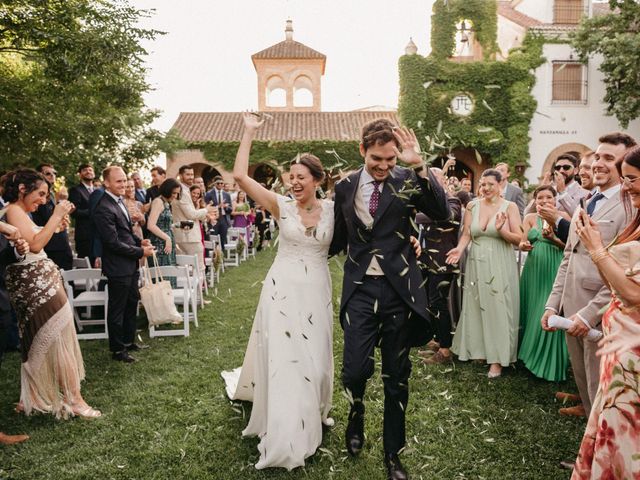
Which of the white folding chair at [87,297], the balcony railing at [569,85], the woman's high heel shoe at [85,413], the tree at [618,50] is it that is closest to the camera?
the woman's high heel shoe at [85,413]

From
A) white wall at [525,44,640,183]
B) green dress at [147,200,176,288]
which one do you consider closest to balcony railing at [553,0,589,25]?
white wall at [525,44,640,183]

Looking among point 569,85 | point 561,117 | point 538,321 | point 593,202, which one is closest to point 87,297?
point 538,321

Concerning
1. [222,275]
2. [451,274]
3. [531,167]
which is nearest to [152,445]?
[451,274]

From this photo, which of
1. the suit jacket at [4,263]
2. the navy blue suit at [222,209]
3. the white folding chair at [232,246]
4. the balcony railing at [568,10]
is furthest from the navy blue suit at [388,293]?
the balcony railing at [568,10]

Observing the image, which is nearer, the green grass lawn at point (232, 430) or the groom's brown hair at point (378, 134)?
the groom's brown hair at point (378, 134)

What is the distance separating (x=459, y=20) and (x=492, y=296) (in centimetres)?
2143

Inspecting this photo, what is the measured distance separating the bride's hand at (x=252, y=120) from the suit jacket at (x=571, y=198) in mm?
2927

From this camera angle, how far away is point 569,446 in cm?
369

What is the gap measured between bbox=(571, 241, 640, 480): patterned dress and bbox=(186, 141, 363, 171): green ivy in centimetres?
2468

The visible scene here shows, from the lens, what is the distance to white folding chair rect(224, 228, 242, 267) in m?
13.0

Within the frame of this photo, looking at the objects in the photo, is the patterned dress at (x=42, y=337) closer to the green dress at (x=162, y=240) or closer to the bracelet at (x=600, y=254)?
the green dress at (x=162, y=240)

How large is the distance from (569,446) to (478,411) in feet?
2.50

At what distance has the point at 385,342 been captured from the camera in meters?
3.33

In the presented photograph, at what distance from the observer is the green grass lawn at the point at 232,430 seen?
134 inches
